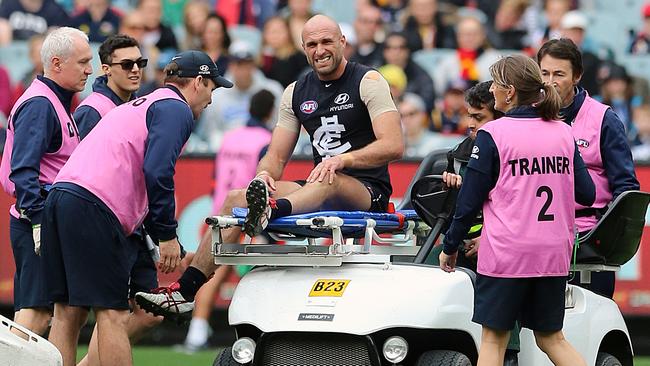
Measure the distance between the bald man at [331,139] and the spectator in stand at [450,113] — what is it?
224 inches

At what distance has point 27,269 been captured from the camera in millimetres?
7676

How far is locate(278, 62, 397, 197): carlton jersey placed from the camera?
25.2ft

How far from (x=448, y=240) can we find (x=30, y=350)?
1995 mm

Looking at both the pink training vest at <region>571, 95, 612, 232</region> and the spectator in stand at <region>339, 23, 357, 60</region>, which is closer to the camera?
the pink training vest at <region>571, 95, 612, 232</region>

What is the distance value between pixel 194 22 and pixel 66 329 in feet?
27.0

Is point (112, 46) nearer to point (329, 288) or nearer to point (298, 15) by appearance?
point (329, 288)

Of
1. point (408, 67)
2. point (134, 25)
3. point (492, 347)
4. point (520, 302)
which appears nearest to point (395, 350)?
point (492, 347)

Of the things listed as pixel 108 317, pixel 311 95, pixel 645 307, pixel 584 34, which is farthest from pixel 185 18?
pixel 108 317

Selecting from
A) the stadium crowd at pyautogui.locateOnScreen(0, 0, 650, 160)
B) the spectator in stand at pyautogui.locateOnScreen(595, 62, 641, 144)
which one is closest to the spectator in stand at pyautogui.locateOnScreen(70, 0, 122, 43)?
the stadium crowd at pyautogui.locateOnScreen(0, 0, 650, 160)

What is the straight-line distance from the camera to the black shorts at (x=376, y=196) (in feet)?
25.0

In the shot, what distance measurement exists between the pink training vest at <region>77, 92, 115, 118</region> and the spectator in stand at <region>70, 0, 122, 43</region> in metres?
6.99

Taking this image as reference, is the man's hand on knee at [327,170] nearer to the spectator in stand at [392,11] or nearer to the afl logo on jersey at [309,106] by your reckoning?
the afl logo on jersey at [309,106]

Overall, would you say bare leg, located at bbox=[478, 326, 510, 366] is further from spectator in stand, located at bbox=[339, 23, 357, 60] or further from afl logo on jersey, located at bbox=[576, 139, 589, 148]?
spectator in stand, located at bbox=[339, 23, 357, 60]

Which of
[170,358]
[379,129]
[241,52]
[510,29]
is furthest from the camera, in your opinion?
[510,29]
